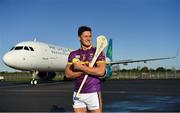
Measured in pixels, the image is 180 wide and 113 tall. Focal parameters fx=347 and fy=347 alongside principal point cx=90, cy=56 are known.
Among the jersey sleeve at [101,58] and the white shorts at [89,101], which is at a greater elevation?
the jersey sleeve at [101,58]

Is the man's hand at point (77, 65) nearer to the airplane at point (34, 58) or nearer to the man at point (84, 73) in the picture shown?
the man at point (84, 73)

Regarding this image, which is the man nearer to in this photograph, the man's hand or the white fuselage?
the man's hand

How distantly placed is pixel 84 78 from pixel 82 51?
0.32 meters

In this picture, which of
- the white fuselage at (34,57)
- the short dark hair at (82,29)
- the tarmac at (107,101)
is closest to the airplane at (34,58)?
the white fuselage at (34,57)

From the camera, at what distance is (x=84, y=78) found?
3854mm

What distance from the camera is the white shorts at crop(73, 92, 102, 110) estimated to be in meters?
3.87

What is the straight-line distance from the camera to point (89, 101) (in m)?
3.88

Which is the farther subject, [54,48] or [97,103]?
[54,48]

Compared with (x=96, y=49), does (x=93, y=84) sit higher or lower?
lower

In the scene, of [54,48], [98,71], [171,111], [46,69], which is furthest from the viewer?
[54,48]

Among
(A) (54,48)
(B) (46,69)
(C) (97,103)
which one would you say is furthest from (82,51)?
(A) (54,48)

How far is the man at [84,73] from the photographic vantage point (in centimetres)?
386

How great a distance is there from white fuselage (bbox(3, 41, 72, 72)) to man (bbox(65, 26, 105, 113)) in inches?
915

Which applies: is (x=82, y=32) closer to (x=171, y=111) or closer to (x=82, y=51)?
(x=82, y=51)
